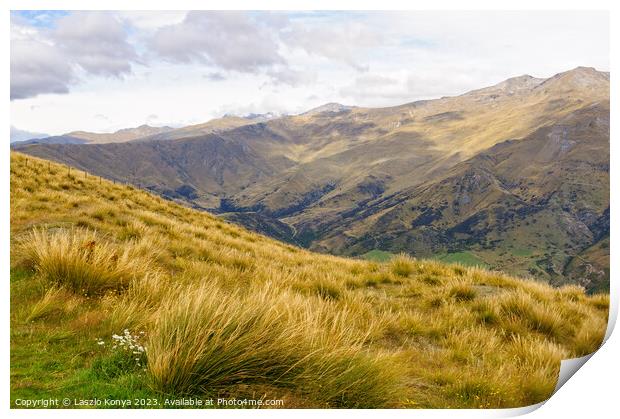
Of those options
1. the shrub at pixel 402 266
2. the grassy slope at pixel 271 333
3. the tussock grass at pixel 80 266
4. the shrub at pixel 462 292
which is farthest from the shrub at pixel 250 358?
the shrub at pixel 402 266

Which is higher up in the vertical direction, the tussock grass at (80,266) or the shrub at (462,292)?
the tussock grass at (80,266)

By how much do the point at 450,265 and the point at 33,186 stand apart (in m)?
13.4

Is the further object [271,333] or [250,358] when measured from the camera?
[271,333]

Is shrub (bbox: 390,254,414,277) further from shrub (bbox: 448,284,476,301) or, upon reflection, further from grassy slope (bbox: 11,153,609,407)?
shrub (bbox: 448,284,476,301)

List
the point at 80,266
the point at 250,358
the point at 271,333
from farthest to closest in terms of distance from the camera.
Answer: the point at 80,266 < the point at 271,333 < the point at 250,358

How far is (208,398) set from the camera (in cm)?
456

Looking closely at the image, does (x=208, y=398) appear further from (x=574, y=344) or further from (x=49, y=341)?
(x=574, y=344)

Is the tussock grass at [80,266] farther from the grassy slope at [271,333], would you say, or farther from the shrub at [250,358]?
the shrub at [250,358]

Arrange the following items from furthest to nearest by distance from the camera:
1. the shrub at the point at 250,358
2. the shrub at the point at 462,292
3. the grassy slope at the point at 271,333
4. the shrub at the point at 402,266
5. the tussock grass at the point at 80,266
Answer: the shrub at the point at 402,266
the shrub at the point at 462,292
the tussock grass at the point at 80,266
the grassy slope at the point at 271,333
the shrub at the point at 250,358

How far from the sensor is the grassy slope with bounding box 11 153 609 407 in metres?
4.61

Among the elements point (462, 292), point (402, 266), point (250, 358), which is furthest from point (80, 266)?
point (402, 266)

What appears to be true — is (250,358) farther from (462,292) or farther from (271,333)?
(462,292)

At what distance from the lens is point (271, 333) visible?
16.0ft

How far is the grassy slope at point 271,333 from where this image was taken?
4605 millimetres
